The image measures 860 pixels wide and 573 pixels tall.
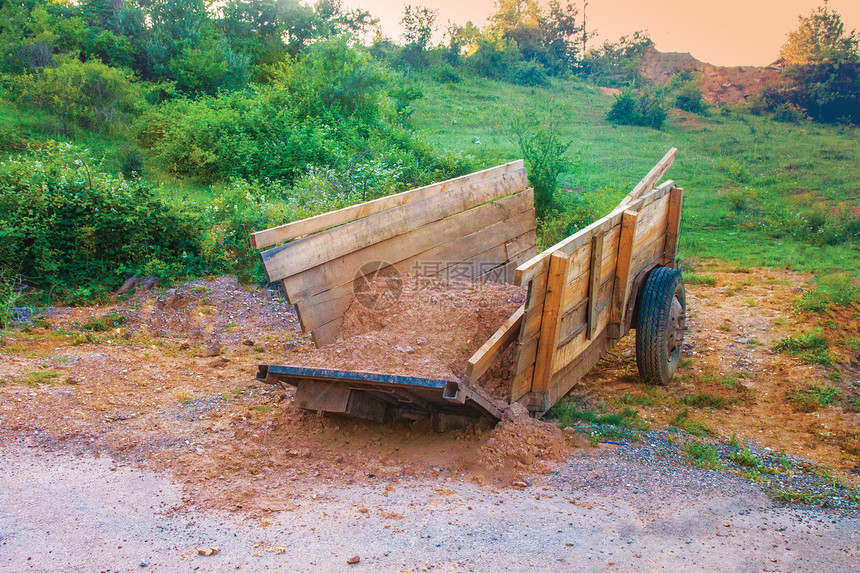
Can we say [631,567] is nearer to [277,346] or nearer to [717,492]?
[717,492]

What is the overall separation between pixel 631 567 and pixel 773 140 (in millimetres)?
21263

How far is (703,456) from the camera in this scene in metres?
3.79

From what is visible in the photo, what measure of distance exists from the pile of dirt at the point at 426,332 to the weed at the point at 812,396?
233 centimetres

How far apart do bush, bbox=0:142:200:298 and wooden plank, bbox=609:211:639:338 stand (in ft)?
16.8

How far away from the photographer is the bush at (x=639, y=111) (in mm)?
22594

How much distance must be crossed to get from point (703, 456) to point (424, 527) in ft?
6.46

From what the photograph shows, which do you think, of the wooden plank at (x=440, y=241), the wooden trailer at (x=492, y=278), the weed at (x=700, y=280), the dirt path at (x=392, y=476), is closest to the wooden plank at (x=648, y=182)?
the wooden trailer at (x=492, y=278)

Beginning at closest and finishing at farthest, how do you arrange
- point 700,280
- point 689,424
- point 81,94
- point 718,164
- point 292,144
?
point 689,424
point 700,280
point 292,144
point 81,94
point 718,164

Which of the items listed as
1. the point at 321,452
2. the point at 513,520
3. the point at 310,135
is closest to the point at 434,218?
the point at 321,452

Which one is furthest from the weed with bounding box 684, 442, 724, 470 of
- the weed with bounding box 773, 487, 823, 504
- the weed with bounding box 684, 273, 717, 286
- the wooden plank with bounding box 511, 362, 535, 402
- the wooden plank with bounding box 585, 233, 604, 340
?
the weed with bounding box 684, 273, 717, 286

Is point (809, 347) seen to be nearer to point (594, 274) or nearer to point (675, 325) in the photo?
point (675, 325)

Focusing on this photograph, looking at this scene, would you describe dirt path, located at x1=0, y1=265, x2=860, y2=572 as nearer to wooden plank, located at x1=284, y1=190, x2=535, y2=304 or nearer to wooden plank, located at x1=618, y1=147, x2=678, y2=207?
wooden plank, located at x1=284, y1=190, x2=535, y2=304

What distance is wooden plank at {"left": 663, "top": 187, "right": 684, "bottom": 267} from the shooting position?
5.38m

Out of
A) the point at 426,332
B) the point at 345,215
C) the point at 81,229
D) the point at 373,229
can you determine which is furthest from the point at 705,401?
the point at 81,229
